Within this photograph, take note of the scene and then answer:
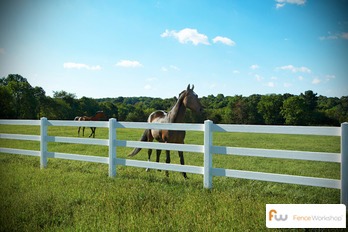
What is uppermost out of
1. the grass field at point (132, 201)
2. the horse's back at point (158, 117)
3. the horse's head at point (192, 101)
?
the horse's head at point (192, 101)

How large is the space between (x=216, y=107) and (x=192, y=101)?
68153 millimetres

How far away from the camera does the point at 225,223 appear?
378 centimetres

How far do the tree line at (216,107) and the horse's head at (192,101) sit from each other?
34.8 metres

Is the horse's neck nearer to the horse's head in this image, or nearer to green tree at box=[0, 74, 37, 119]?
the horse's head

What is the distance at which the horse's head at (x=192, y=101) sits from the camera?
278 inches

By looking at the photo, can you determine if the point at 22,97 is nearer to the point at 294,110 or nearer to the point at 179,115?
the point at 179,115

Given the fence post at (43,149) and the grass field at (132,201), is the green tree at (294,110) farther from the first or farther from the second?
the fence post at (43,149)

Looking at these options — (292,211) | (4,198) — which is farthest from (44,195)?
(292,211)

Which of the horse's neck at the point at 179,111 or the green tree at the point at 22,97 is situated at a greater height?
the green tree at the point at 22,97

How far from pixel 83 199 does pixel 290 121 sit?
76.7m

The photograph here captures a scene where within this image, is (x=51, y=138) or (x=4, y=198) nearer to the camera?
(x=4, y=198)

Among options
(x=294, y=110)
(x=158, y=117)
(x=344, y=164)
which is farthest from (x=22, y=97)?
(x=294, y=110)

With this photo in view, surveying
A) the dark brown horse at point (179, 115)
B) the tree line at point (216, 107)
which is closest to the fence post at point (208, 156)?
the dark brown horse at point (179, 115)

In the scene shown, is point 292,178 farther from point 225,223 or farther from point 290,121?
point 290,121
